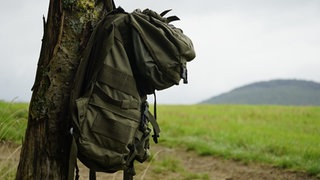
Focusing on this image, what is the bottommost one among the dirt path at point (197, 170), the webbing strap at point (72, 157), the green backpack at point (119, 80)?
the dirt path at point (197, 170)

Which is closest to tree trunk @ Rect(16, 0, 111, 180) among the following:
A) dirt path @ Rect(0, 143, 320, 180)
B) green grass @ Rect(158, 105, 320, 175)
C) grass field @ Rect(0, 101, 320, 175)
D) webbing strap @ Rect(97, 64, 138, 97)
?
webbing strap @ Rect(97, 64, 138, 97)

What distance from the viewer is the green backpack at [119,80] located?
9.63ft

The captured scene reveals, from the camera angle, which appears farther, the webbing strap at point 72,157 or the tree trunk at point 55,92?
the tree trunk at point 55,92

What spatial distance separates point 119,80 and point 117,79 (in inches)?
0.7

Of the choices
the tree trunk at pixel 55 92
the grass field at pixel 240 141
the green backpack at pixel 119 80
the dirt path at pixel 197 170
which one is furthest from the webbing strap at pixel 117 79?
the dirt path at pixel 197 170

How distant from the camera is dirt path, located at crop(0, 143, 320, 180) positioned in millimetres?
6340

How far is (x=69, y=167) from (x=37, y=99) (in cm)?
57

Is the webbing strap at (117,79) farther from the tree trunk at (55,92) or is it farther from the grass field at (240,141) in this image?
the grass field at (240,141)

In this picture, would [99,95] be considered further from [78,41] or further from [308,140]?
[308,140]

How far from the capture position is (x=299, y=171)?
697cm

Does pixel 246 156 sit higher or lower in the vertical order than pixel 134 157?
lower

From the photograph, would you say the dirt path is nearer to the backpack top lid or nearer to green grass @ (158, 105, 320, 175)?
green grass @ (158, 105, 320, 175)

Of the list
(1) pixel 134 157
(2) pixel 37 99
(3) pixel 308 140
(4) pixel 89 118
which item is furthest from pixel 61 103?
(3) pixel 308 140

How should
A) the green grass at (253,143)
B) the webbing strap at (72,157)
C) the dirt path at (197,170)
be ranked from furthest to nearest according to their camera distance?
1. the green grass at (253,143)
2. the dirt path at (197,170)
3. the webbing strap at (72,157)
